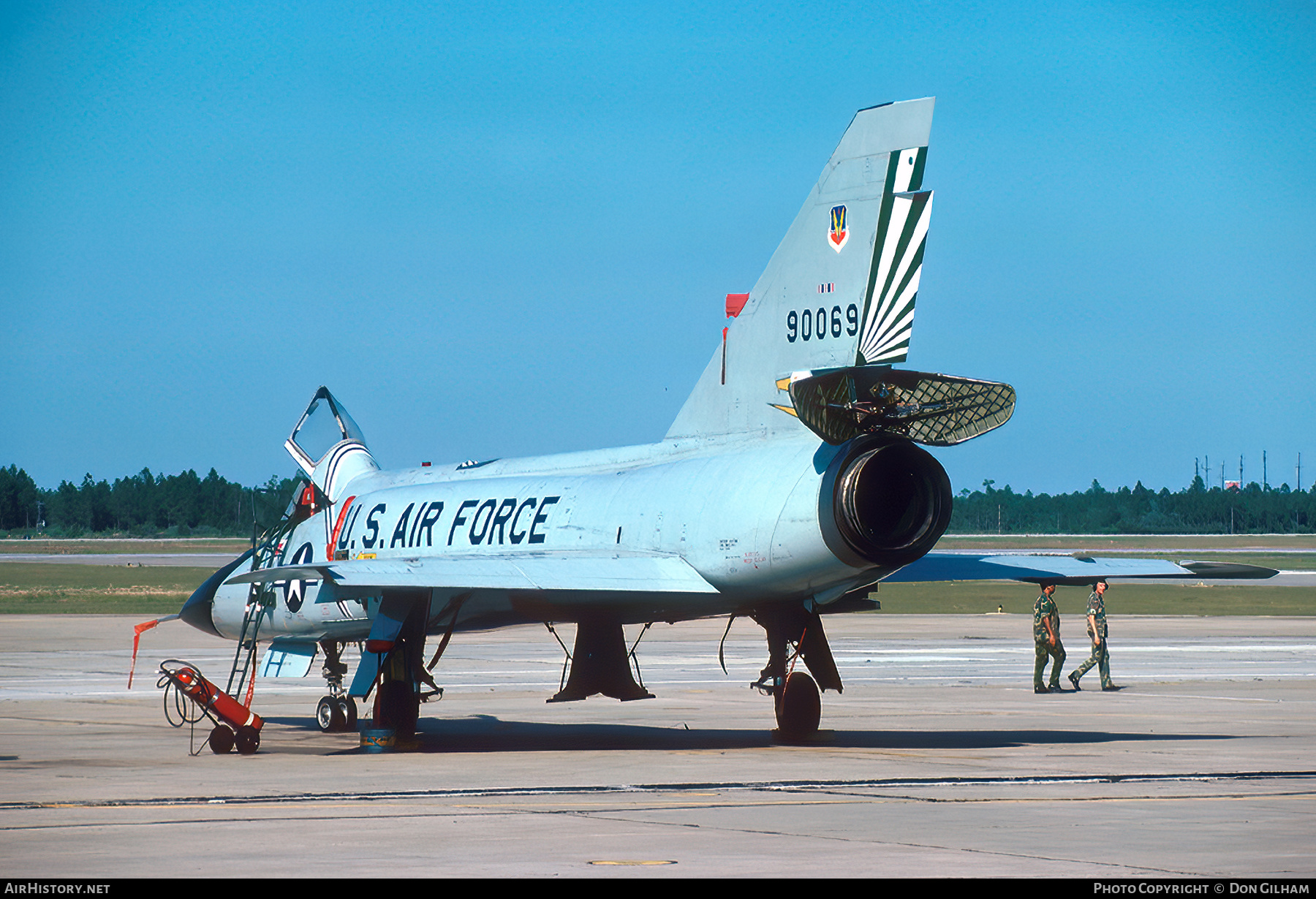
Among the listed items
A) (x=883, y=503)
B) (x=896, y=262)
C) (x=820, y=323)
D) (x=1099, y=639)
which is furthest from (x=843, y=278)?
(x=1099, y=639)

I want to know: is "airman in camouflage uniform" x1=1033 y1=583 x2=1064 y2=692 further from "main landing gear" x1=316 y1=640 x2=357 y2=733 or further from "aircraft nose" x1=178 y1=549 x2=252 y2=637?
"aircraft nose" x1=178 y1=549 x2=252 y2=637

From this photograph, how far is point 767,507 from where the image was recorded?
17000mm

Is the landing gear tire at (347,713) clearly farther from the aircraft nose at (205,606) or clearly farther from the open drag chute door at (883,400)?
the open drag chute door at (883,400)

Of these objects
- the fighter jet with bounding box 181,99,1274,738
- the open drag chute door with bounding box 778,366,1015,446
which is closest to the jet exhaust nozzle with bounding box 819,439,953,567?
the fighter jet with bounding box 181,99,1274,738

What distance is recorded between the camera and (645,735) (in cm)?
2127

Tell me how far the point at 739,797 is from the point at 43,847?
5799 millimetres

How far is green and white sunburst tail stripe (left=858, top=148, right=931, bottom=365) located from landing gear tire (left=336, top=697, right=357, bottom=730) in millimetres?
9633

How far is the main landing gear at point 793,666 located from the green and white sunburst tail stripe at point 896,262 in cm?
352

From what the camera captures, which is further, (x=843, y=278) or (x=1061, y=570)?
(x=1061, y=570)

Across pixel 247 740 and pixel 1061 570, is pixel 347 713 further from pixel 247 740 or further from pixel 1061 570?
pixel 1061 570

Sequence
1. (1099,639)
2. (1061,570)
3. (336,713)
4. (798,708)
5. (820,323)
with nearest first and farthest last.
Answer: (820,323), (798,708), (1061,570), (336,713), (1099,639)

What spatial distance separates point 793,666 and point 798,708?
0.51 meters
